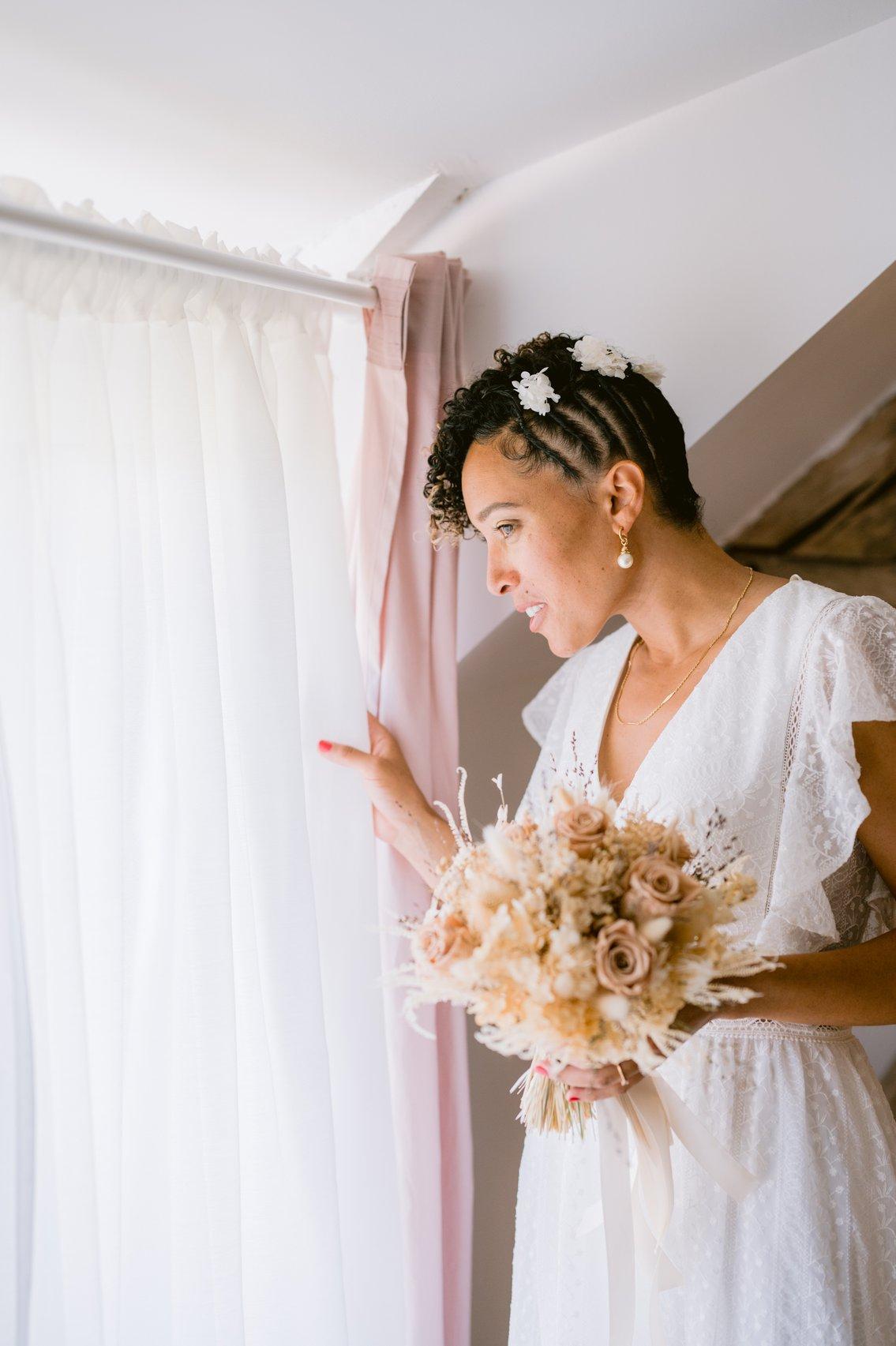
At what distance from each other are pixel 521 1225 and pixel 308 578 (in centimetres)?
100

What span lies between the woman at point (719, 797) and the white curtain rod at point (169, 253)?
0.27 metres

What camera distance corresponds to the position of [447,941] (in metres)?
0.97

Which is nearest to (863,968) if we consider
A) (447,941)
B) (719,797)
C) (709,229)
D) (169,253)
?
(719,797)

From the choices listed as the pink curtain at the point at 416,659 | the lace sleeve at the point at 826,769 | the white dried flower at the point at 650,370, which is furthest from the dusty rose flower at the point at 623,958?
the white dried flower at the point at 650,370

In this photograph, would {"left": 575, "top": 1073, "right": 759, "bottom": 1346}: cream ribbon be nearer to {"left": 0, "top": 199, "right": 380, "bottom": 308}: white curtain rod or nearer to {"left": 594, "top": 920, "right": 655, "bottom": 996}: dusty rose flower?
{"left": 594, "top": 920, "right": 655, "bottom": 996}: dusty rose flower

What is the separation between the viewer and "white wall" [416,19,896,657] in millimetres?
1439

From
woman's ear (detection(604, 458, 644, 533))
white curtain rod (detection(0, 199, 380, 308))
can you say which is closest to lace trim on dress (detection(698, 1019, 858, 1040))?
woman's ear (detection(604, 458, 644, 533))

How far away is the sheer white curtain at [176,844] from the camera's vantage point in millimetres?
1227

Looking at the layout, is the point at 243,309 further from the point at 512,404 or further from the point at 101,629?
the point at 101,629

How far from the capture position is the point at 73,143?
1512 millimetres

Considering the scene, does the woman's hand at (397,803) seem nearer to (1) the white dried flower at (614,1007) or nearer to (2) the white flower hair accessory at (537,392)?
(2) the white flower hair accessory at (537,392)

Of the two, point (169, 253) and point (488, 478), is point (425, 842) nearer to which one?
point (488, 478)

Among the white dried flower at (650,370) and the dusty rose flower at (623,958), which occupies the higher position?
the white dried flower at (650,370)

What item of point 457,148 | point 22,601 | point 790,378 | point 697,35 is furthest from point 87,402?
point 790,378
